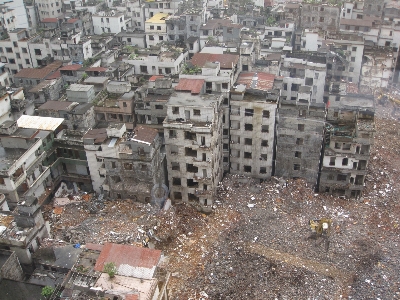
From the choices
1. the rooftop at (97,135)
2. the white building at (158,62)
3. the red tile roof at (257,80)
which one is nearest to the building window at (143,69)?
the white building at (158,62)

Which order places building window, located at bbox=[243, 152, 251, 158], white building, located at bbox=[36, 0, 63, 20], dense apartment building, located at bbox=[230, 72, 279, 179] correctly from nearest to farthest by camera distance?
dense apartment building, located at bbox=[230, 72, 279, 179], building window, located at bbox=[243, 152, 251, 158], white building, located at bbox=[36, 0, 63, 20]

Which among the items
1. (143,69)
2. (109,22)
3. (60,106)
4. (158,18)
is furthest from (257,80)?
(109,22)

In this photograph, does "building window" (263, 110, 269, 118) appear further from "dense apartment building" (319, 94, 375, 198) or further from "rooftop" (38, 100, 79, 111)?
"rooftop" (38, 100, 79, 111)

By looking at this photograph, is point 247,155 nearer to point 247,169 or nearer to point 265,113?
point 247,169

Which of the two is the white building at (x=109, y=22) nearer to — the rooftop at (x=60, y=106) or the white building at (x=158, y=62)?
the white building at (x=158, y=62)

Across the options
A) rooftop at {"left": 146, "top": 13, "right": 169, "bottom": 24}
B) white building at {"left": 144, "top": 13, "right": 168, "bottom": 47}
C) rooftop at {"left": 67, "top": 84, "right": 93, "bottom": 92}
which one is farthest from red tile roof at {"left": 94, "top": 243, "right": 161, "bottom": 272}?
rooftop at {"left": 146, "top": 13, "right": 169, "bottom": 24}

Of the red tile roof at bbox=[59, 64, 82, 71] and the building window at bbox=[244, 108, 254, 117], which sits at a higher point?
the red tile roof at bbox=[59, 64, 82, 71]
